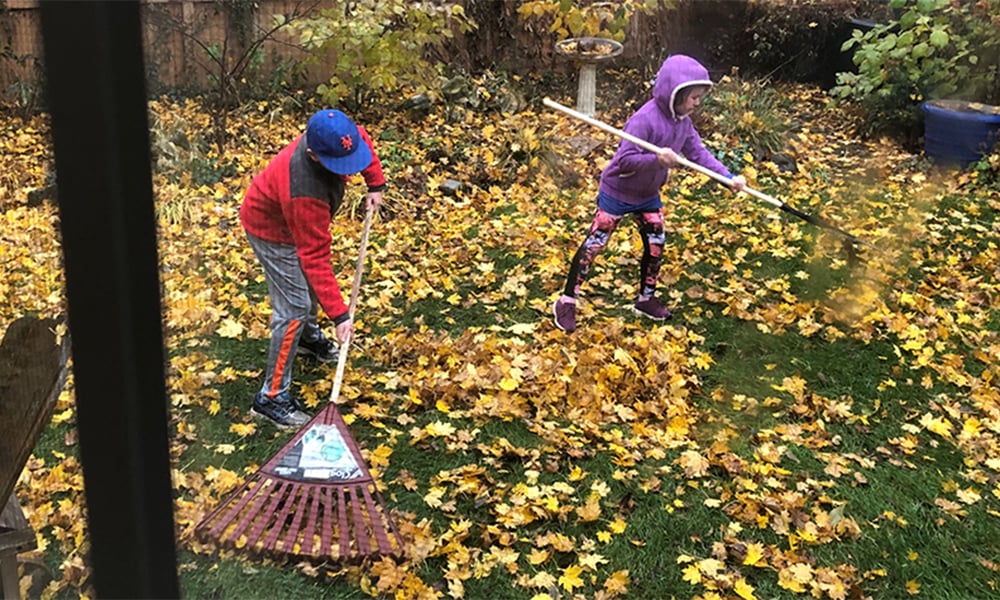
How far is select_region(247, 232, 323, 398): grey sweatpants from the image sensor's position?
3.67 metres

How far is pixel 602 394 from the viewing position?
13.3ft

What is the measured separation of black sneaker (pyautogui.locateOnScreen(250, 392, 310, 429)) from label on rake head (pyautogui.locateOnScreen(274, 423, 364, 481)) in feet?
2.12

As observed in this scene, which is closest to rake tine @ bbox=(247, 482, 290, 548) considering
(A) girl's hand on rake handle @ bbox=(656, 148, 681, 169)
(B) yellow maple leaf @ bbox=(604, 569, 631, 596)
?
(B) yellow maple leaf @ bbox=(604, 569, 631, 596)

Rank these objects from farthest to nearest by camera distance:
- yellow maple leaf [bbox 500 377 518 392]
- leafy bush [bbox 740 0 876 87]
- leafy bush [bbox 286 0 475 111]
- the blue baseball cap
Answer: leafy bush [bbox 740 0 876 87]
leafy bush [bbox 286 0 475 111]
yellow maple leaf [bbox 500 377 518 392]
the blue baseball cap

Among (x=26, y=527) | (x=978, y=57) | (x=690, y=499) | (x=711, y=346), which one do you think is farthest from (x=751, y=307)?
(x=978, y=57)

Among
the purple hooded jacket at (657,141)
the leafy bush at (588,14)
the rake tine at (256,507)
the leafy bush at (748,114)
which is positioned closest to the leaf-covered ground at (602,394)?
the rake tine at (256,507)

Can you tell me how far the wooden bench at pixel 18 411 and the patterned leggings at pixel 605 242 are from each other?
2959mm

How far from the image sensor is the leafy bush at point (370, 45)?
272 inches

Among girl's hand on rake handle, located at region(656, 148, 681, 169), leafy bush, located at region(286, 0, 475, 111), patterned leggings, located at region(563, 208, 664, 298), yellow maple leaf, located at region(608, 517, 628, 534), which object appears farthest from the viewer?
leafy bush, located at region(286, 0, 475, 111)

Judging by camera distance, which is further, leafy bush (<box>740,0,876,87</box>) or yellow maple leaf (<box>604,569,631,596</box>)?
leafy bush (<box>740,0,876,87</box>)

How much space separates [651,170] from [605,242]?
488 mm

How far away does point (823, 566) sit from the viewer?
3.01 m

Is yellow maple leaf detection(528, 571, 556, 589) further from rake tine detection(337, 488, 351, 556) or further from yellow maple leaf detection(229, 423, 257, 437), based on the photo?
yellow maple leaf detection(229, 423, 257, 437)

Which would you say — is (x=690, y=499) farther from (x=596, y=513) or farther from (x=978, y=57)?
(x=978, y=57)
